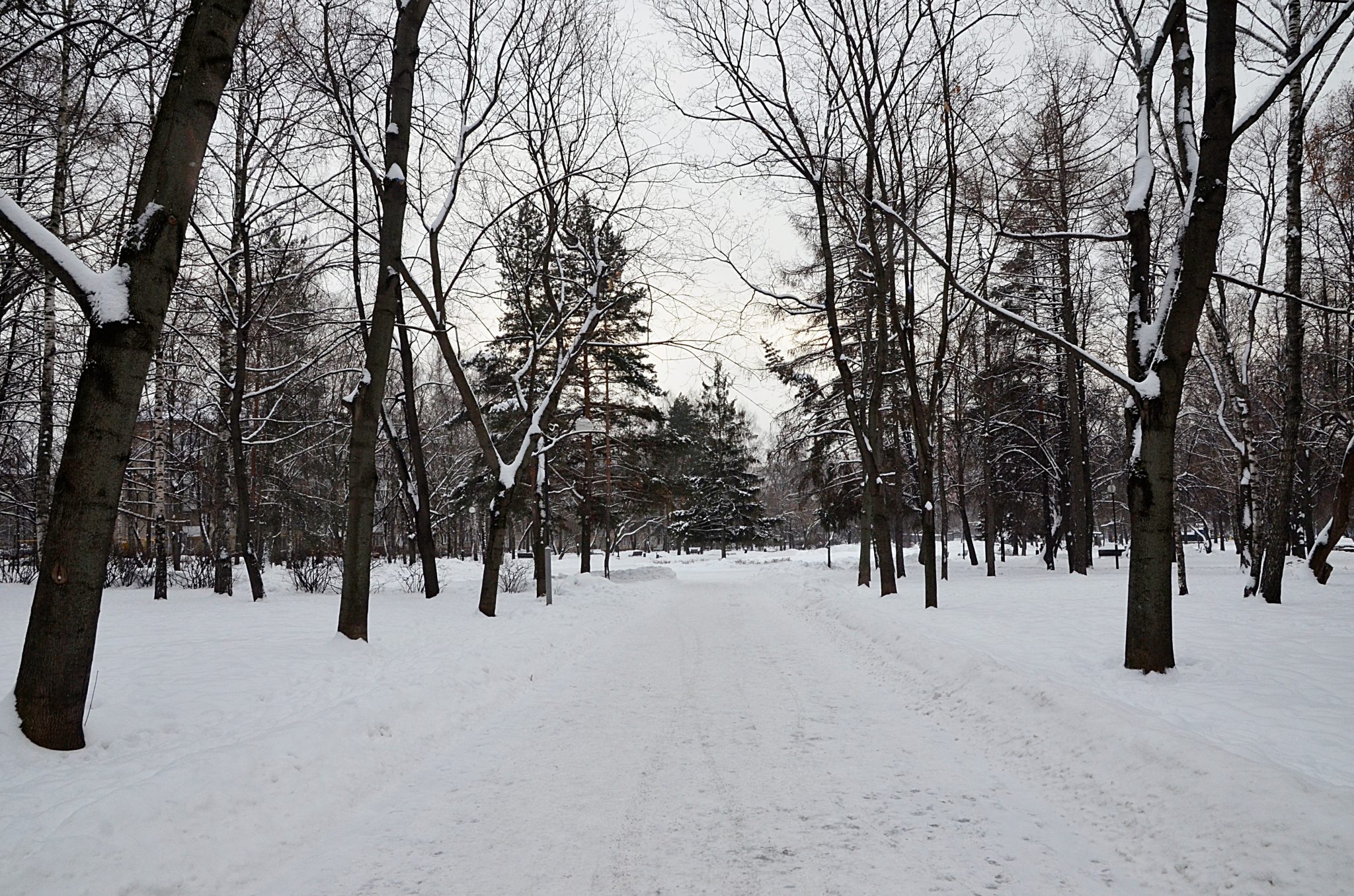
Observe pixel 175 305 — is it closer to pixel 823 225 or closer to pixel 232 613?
pixel 232 613

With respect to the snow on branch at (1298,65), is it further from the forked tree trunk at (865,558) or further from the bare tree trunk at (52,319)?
the forked tree trunk at (865,558)

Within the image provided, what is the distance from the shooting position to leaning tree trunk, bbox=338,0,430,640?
28.8ft

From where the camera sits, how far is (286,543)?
1435 inches

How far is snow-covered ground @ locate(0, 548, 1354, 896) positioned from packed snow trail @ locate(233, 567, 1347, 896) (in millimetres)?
20

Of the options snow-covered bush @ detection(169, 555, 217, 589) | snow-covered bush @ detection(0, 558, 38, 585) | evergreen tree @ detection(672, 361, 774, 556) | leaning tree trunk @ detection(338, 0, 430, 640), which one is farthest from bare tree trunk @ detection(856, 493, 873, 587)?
evergreen tree @ detection(672, 361, 774, 556)

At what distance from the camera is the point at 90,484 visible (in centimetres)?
430

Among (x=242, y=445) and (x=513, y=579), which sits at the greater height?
(x=242, y=445)

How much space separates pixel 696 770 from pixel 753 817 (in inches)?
32.9

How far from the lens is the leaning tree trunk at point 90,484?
4266 mm

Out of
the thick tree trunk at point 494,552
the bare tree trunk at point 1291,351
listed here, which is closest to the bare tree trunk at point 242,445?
the thick tree trunk at point 494,552

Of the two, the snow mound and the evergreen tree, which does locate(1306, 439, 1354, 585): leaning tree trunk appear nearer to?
the snow mound

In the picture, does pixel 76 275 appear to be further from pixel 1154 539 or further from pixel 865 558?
pixel 865 558

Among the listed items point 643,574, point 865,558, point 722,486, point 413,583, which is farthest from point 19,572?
point 722,486

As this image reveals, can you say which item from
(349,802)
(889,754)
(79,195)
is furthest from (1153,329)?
(79,195)
